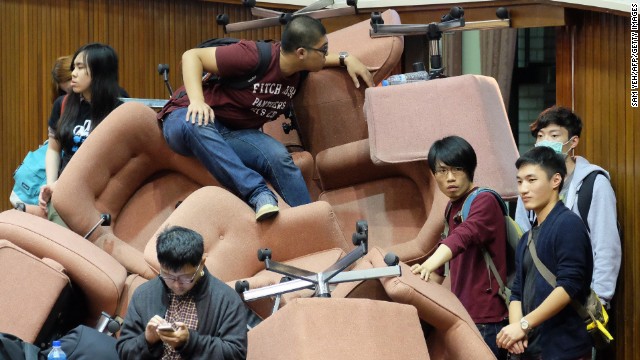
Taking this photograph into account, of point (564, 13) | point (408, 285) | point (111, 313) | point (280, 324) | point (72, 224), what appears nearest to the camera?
point (280, 324)

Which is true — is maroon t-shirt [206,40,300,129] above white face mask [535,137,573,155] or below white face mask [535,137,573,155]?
above

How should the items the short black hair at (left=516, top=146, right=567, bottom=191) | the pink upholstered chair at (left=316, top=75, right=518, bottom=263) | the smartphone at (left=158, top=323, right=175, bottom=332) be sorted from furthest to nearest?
1. the pink upholstered chair at (left=316, top=75, right=518, bottom=263)
2. the short black hair at (left=516, top=146, right=567, bottom=191)
3. the smartphone at (left=158, top=323, right=175, bottom=332)

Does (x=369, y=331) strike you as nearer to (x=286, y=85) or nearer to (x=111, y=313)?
(x=111, y=313)

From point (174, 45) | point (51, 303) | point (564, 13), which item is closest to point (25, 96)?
point (174, 45)

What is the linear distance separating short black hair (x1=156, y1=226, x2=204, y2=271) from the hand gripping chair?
4.00ft

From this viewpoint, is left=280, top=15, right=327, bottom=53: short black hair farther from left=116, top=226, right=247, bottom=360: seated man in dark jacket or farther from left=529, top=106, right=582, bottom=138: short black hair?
left=116, top=226, right=247, bottom=360: seated man in dark jacket

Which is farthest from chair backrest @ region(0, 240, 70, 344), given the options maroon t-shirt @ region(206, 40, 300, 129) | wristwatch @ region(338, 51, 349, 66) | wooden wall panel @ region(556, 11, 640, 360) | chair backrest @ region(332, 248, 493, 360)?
wooden wall panel @ region(556, 11, 640, 360)

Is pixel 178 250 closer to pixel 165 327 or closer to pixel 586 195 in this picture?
pixel 165 327

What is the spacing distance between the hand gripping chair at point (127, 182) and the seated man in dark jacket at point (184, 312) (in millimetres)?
1132

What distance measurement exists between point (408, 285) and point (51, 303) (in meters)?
1.29

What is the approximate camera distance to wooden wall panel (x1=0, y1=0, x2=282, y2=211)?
6.43m

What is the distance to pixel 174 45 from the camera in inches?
260

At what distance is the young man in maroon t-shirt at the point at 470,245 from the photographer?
405cm

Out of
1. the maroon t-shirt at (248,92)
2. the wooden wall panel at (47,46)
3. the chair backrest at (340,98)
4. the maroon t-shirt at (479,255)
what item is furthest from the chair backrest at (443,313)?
the wooden wall panel at (47,46)
